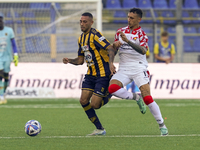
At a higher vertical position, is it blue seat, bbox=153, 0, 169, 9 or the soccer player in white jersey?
blue seat, bbox=153, 0, 169, 9

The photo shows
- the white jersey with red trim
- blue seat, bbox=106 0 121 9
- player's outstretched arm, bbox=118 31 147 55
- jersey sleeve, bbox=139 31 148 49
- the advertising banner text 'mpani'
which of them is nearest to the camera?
Result: player's outstretched arm, bbox=118 31 147 55

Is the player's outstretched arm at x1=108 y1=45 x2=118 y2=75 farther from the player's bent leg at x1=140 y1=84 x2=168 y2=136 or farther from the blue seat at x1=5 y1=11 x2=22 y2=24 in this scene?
the blue seat at x1=5 y1=11 x2=22 y2=24

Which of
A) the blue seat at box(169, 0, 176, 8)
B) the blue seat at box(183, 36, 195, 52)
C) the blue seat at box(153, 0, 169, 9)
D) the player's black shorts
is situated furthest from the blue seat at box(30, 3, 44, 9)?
the blue seat at box(169, 0, 176, 8)

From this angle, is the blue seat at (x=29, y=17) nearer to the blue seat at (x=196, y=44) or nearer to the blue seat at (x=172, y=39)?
the blue seat at (x=196, y=44)

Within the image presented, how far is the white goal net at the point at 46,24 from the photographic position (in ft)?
40.8

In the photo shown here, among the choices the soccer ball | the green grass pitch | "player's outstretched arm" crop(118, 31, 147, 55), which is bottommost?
the green grass pitch

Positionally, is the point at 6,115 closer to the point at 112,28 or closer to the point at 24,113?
the point at 24,113

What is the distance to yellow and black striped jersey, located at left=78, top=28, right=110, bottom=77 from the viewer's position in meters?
5.97

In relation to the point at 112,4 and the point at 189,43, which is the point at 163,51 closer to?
the point at 189,43

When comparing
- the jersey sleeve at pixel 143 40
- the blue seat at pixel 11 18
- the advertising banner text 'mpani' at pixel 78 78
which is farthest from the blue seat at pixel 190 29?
the jersey sleeve at pixel 143 40

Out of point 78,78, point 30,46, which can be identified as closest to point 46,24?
point 30,46

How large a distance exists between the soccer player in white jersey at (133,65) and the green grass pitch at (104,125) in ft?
1.62

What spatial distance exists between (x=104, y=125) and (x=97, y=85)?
1316 millimetres

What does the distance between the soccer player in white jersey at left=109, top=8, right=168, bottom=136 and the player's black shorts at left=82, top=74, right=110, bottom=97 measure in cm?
18
